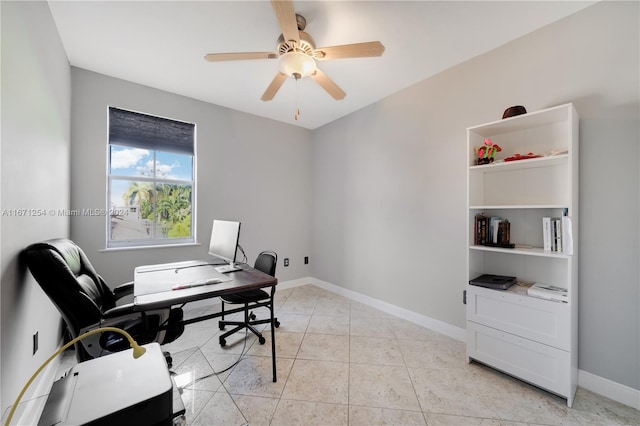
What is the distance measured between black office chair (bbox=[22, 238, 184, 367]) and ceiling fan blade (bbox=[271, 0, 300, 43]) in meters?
1.92

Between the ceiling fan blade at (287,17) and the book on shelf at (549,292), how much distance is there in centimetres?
251

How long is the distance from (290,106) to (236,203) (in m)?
1.60

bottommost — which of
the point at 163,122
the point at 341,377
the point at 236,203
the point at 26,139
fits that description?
the point at 341,377

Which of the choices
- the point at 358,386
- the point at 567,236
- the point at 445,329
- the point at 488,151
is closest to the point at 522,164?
the point at 488,151

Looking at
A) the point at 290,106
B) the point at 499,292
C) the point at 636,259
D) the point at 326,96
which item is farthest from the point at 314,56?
the point at 636,259

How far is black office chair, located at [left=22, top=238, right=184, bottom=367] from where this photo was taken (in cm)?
138

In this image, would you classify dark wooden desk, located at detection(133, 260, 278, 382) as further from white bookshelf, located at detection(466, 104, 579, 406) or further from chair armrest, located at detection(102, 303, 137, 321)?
white bookshelf, located at detection(466, 104, 579, 406)

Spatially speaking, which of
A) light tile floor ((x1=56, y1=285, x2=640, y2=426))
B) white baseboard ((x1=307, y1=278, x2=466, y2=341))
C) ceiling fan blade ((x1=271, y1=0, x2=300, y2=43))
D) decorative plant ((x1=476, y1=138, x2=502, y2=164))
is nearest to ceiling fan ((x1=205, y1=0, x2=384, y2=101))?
ceiling fan blade ((x1=271, y1=0, x2=300, y2=43))

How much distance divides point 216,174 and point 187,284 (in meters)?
2.04

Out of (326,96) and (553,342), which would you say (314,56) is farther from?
(553,342)

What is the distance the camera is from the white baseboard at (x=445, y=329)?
1655 millimetres

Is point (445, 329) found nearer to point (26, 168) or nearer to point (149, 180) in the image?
point (26, 168)

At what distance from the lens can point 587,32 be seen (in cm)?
183

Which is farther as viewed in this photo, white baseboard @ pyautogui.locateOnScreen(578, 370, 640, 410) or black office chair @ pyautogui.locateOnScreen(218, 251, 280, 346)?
black office chair @ pyautogui.locateOnScreen(218, 251, 280, 346)
